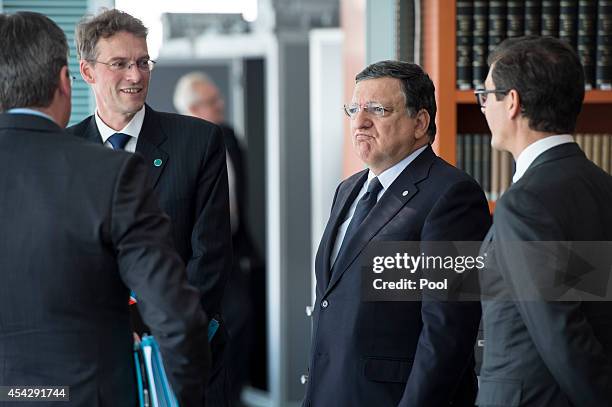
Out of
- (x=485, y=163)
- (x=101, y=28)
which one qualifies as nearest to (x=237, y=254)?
(x=485, y=163)

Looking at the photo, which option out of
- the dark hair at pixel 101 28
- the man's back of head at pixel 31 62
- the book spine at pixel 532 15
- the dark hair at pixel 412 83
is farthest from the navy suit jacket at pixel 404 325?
the book spine at pixel 532 15

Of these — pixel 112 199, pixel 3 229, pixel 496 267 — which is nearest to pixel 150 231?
pixel 112 199

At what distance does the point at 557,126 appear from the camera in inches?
82.0

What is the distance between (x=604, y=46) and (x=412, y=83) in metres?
1.21

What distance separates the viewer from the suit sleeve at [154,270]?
5.95ft

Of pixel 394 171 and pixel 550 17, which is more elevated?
pixel 550 17

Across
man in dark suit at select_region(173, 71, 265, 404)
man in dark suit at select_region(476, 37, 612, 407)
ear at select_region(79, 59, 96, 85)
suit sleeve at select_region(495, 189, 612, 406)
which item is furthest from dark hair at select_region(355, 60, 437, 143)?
man in dark suit at select_region(173, 71, 265, 404)

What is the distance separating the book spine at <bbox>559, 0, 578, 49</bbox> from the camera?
135 inches

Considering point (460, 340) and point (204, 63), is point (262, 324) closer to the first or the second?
point (204, 63)

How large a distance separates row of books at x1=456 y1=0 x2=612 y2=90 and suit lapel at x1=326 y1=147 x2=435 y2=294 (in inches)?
39.5

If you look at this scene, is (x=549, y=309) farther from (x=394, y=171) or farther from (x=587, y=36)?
(x=587, y=36)

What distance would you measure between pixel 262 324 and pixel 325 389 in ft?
11.7

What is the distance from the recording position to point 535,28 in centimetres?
344

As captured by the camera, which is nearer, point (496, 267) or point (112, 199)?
point (112, 199)
